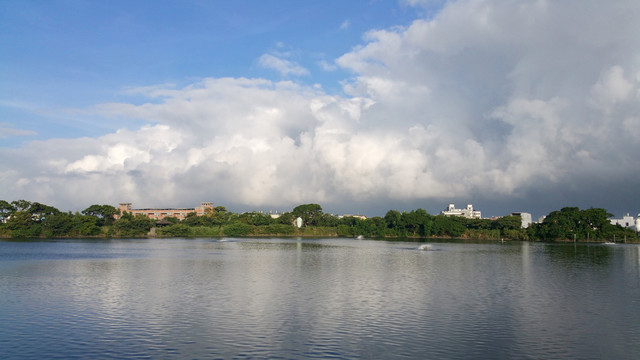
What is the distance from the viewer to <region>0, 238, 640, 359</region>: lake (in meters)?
13.4

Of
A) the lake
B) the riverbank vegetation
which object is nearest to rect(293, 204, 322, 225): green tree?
the riverbank vegetation

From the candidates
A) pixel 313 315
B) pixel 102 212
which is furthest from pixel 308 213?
pixel 313 315

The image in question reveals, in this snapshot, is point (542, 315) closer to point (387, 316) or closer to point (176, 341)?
point (387, 316)

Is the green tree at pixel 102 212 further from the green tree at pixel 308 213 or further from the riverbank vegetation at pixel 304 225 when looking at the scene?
the green tree at pixel 308 213

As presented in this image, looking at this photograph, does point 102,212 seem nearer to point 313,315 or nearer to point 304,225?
point 304,225

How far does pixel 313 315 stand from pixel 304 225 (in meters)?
112

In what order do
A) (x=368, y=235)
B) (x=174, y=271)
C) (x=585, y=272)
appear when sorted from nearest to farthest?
(x=174, y=271)
(x=585, y=272)
(x=368, y=235)

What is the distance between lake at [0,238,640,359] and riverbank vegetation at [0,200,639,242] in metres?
64.0

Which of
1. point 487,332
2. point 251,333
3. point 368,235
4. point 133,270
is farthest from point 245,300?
point 368,235

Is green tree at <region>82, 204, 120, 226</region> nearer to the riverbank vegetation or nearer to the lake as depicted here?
the riverbank vegetation

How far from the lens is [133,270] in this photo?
31969 millimetres

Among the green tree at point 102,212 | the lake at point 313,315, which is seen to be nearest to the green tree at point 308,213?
the green tree at point 102,212

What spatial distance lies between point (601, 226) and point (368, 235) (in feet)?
177

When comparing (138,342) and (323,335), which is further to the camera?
(323,335)
